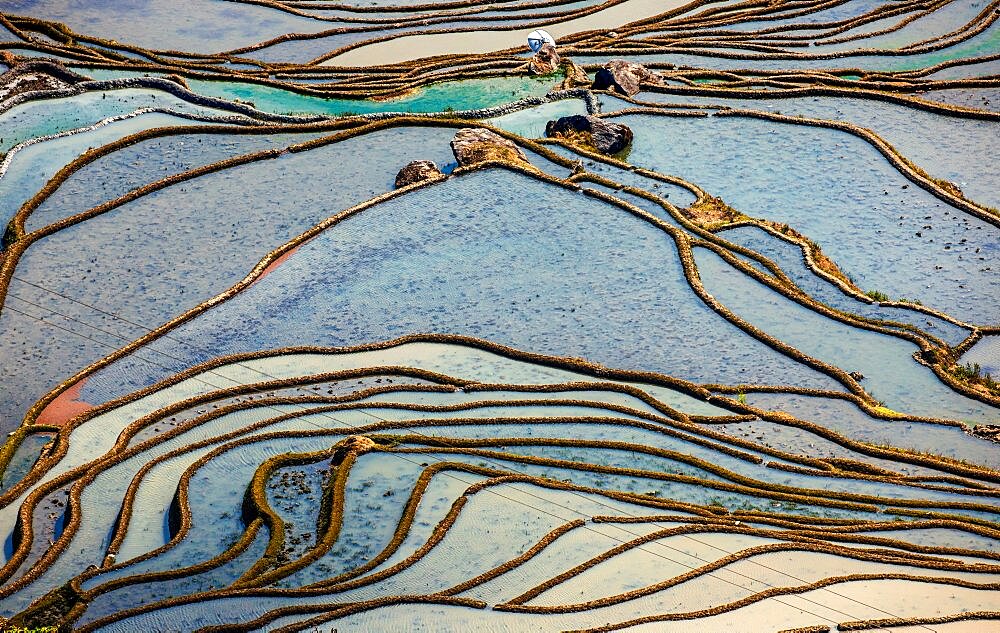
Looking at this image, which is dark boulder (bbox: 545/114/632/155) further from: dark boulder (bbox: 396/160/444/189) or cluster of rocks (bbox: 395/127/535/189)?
dark boulder (bbox: 396/160/444/189)

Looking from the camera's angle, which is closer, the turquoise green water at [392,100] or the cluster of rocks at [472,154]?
the cluster of rocks at [472,154]

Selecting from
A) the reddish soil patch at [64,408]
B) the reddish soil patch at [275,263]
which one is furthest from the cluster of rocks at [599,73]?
the reddish soil patch at [64,408]

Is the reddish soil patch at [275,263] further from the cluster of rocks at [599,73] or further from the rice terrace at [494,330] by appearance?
the cluster of rocks at [599,73]

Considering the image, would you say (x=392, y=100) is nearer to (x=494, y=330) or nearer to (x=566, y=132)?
(x=566, y=132)

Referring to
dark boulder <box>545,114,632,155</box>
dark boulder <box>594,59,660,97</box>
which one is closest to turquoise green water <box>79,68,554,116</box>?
dark boulder <box>594,59,660,97</box>

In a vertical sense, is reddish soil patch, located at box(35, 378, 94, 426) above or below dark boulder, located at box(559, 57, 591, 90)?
below

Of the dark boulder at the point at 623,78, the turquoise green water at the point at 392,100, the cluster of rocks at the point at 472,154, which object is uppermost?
the dark boulder at the point at 623,78

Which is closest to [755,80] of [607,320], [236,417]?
[607,320]

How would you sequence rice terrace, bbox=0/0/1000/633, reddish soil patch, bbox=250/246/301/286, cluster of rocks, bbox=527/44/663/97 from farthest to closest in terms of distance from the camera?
cluster of rocks, bbox=527/44/663/97 → reddish soil patch, bbox=250/246/301/286 → rice terrace, bbox=0/0/1000/633
